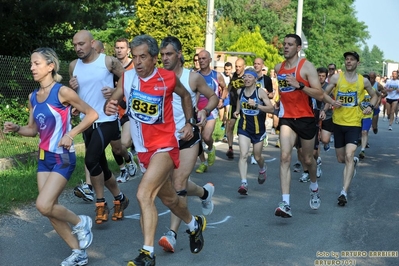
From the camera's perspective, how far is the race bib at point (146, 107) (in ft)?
20.3

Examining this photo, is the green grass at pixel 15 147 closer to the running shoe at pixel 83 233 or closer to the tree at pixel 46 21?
the tree at pixel 46 21

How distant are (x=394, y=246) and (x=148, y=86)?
305cm

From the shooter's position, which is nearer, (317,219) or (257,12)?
(317,219)

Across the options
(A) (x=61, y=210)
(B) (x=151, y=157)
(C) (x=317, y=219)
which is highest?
(B) (x=151, y=157)

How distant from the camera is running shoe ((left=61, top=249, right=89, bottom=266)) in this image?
6184 millimetres

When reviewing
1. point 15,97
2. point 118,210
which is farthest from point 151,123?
point 15,97

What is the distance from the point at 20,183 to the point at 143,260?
14.8 feet

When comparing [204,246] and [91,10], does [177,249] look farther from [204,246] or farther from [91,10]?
[91,10]

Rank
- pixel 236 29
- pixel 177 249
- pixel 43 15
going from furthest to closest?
pixel 236 29
pixel 43 15
pixel 177 249

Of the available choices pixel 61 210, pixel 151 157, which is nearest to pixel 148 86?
pixel 151 157

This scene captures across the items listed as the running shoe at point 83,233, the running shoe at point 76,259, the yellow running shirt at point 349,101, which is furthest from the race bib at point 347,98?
the running shoe at point 76,259

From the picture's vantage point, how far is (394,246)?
7246 mm

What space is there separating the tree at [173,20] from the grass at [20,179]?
19.7 meters

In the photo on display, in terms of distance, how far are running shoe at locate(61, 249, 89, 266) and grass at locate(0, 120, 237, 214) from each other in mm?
2416
